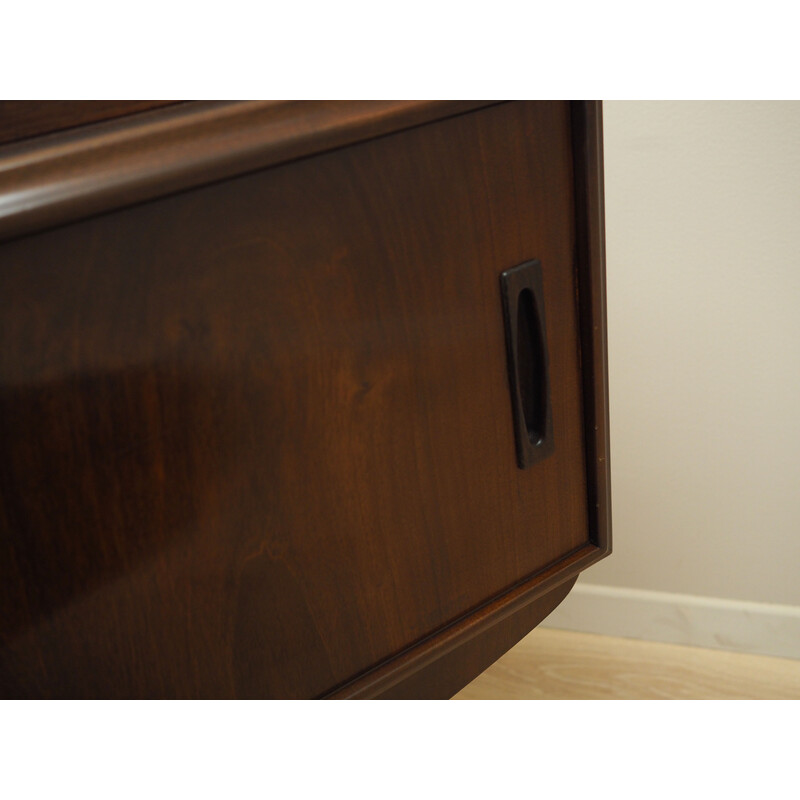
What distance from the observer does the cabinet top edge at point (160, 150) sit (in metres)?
0.31

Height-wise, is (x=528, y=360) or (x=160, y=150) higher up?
(x=160, y=150)

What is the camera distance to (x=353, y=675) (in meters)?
0.47

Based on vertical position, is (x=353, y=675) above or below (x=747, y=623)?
above

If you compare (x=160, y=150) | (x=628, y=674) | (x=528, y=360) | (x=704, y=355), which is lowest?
(x=628, y=674)

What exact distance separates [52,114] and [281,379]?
0.14 m

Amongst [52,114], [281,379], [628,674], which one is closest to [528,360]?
[281,379]

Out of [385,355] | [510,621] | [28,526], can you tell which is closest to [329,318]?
[385,355]

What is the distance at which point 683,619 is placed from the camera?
141 cm

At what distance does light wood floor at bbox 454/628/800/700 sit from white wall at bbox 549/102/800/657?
0.03 meters

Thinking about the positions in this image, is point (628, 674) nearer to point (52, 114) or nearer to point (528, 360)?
point (528, 360)

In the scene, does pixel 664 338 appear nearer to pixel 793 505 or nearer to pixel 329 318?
pixel 793 505

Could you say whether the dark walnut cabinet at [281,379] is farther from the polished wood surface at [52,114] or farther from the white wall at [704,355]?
the white wall at [704,355]

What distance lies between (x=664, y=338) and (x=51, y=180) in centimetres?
107

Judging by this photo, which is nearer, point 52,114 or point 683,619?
point 52,114
